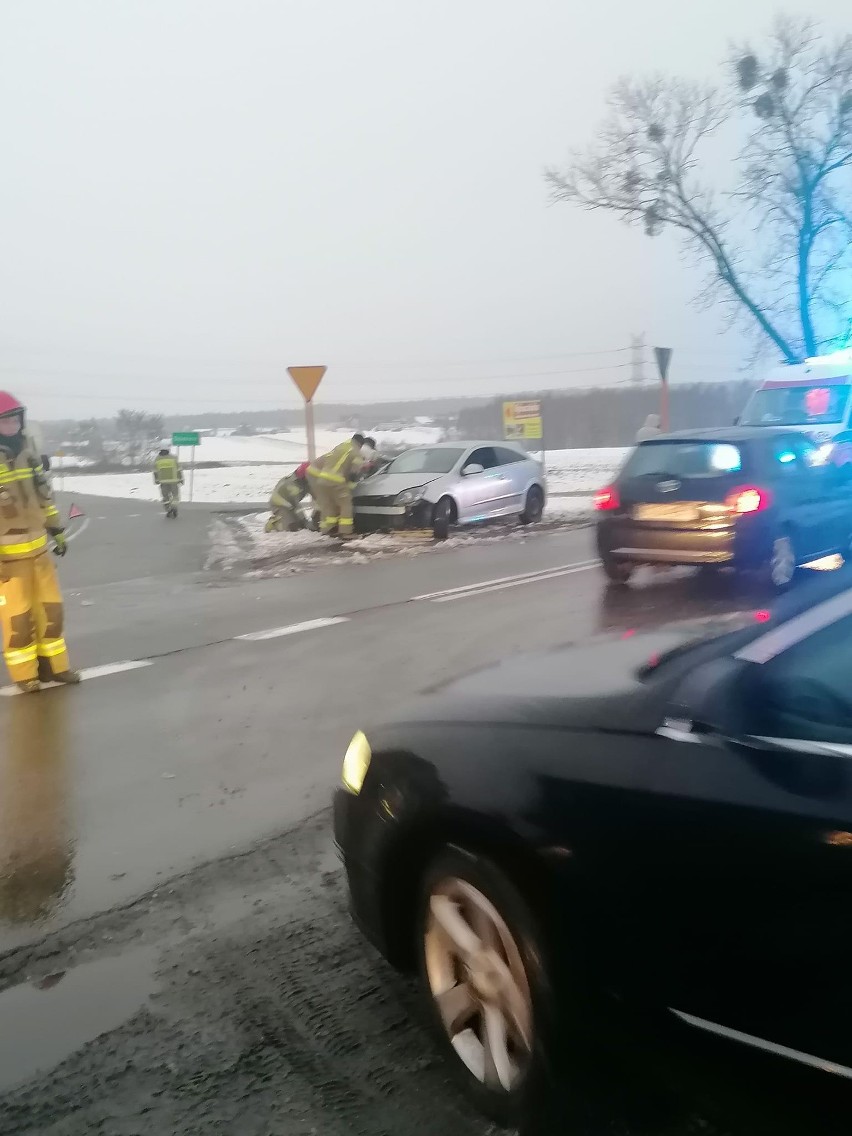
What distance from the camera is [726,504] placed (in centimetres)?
962

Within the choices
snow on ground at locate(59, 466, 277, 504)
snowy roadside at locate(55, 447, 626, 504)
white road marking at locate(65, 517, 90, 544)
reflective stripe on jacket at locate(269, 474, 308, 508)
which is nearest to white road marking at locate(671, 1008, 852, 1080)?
reflective stripe on jacket at locate(269, 474, 308, 508)

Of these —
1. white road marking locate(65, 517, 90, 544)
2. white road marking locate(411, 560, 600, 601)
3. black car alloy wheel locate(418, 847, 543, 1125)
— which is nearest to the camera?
black car alloy wheel locate(418, 847, 543, 1125)

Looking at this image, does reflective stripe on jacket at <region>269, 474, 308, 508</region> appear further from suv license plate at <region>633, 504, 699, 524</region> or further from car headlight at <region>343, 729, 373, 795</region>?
car headlight at <region>343, 729, 373, 795</region>

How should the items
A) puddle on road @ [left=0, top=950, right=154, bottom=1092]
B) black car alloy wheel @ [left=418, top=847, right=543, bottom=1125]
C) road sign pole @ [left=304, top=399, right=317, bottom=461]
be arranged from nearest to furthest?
black car alloy wheel @ [left=418, top=847, right=543, bottom=1125]
puddle on road @ [left=0, top=950, right=154, bottom=1092]
road sign pole @ [left=304, top=399, right=317, bottom=461]

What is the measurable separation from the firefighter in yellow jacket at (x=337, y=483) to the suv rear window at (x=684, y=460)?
7.19 m

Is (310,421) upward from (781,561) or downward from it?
upward

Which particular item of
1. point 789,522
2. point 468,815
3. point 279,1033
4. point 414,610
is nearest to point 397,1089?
point 279,1033

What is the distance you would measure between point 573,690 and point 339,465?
47.1ft

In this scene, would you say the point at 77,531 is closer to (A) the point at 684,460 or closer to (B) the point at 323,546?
(B) the point at 323,546

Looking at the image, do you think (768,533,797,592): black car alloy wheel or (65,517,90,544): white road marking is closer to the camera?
(768,533,797,592): black car alloy wheel

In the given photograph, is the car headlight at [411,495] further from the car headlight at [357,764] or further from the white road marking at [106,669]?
the car headlight at [357,764]

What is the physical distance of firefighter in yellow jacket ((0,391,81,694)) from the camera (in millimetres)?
7191

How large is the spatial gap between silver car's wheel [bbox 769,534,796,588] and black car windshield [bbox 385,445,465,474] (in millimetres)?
7978

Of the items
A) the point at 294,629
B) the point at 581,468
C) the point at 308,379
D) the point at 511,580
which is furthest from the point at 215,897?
the point at 581,468
